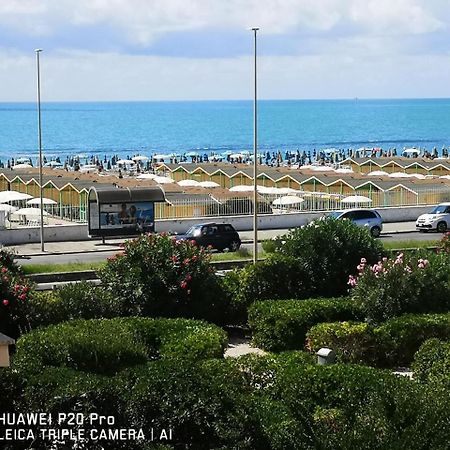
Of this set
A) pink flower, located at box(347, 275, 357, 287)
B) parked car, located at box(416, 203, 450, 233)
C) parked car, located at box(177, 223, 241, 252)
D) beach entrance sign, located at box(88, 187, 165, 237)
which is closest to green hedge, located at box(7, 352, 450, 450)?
pink flower, located at box(347, 275, 357, 287)

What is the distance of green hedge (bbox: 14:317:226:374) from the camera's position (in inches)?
607

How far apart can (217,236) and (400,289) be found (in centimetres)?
A: 1725

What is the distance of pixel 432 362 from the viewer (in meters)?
16.8

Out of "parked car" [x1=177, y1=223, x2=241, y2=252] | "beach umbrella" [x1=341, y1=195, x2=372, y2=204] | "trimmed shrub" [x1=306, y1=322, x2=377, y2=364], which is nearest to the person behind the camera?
"trimmed shrub" [x1=306, y1=322, x2=377, y2=364]

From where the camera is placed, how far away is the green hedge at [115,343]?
15.4m

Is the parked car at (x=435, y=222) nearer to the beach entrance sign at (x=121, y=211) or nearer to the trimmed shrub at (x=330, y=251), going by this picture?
the beach entrance sign at (x=121, y=211)

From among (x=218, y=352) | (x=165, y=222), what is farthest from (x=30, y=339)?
(x=165, y=222)

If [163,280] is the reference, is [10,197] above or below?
below

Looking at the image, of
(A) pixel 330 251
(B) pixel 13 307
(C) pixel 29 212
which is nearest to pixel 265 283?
(A) pixel 330 251

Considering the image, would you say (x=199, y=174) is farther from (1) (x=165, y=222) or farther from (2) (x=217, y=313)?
(2) (x=217, y=313)

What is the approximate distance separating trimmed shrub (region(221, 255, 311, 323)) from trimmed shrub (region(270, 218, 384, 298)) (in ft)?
0.93

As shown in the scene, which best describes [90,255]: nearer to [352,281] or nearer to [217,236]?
[217,236]

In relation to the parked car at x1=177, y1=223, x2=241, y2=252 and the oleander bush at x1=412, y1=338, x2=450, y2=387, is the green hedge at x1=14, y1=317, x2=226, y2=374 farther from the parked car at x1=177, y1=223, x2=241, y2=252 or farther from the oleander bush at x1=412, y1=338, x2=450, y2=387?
the parked car at x1=177, y1=223, x2=241, y2=252

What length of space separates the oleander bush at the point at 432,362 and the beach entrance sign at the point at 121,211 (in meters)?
24.6
